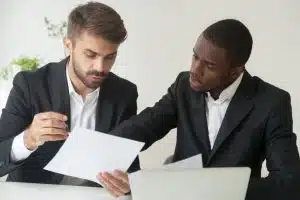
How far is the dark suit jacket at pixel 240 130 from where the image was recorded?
1.09m

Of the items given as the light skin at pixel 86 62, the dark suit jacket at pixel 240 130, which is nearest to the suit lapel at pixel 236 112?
the dark suit jacket at pixel 240 130

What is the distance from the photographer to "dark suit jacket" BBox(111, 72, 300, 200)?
109 cm

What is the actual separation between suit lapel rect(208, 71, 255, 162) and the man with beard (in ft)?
0.89

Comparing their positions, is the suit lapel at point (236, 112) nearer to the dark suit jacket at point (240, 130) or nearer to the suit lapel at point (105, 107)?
the dark suit jacket at point (240, 130)

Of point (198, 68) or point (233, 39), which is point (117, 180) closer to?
point (198, 68)

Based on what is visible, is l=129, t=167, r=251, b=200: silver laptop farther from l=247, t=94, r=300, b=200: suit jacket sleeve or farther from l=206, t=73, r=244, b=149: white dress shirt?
l=206, t=73, r=244, b=149: white dress shirt

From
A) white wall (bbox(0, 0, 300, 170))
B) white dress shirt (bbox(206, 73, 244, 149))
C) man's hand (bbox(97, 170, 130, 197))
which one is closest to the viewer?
man's hand (bbox(97, 170, 130, 197))

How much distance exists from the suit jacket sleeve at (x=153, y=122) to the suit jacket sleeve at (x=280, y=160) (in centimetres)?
30

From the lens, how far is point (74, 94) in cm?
124

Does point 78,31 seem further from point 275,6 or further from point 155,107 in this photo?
point 275,6

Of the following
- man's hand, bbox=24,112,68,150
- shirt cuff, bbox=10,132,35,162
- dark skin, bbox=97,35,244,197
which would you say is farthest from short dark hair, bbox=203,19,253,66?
shirt cuff, bbox=10,132,35,162

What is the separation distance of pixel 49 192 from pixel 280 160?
0.65m

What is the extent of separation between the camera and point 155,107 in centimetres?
124

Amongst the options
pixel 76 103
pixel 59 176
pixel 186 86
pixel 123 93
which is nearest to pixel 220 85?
pixel 186 86
